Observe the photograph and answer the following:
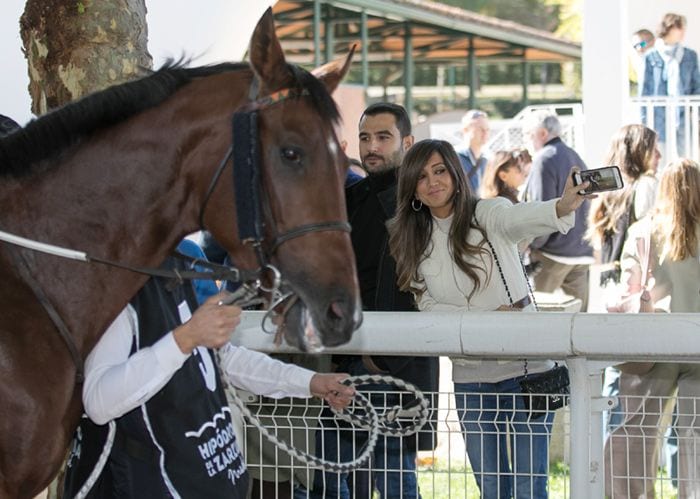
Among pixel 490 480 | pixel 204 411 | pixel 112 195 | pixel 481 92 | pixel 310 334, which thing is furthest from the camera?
pixel 481 92

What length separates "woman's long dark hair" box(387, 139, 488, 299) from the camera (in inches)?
164

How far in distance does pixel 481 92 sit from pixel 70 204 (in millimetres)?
33367

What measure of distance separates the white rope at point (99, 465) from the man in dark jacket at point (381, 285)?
0.84m

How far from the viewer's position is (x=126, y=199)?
265 centimetres

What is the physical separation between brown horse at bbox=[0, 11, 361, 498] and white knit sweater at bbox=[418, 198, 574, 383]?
1.48 m

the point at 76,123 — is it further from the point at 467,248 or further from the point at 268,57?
the point at 467,248

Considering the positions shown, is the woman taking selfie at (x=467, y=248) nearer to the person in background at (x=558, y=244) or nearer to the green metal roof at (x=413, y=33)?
the person in background at (x=558, y=244)

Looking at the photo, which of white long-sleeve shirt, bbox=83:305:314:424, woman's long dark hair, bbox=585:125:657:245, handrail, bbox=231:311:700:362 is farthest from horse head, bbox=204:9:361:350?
woman's long dark hair, bbox=585:125:657:245

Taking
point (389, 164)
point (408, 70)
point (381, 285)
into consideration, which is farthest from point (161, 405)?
point (408, 70)

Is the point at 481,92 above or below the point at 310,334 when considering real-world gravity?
above

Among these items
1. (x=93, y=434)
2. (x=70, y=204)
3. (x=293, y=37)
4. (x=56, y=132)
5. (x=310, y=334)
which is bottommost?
(x=93, y=434)

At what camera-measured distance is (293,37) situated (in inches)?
781

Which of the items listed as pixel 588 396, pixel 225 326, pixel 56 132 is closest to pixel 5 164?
pixel 56 132

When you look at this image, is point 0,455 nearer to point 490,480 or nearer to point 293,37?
point 490,480
